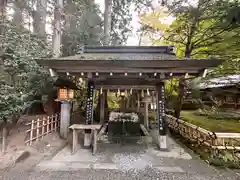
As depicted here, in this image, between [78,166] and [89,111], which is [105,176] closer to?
[78,166]

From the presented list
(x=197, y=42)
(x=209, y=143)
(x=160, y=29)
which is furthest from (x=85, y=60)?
(x=160, y=29)

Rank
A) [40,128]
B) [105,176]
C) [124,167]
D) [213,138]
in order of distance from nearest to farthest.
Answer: [105,176] < [124,167] < [213,138] < [40,128]

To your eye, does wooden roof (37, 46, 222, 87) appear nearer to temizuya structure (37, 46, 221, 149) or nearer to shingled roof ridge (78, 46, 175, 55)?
temizuya structure (37, 46, 221, 149)

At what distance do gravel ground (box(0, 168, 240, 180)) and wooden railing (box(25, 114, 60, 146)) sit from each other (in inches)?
64.6

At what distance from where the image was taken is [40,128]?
5.96 meters

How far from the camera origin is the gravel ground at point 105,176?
331 cm

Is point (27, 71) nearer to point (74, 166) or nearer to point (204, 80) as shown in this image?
point (74, 166)

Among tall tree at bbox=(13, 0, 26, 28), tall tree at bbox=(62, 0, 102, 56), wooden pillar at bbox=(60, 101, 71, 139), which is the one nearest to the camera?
wooden pillar at bbox=(60, 101, 71, 139)

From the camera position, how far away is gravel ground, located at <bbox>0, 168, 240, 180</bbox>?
10.8ft

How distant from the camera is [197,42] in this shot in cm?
788

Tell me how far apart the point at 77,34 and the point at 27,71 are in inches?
211

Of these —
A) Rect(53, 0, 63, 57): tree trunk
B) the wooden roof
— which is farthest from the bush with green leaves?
the wooden roof

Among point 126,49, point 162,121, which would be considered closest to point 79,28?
point 126,49

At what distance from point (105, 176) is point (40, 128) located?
12.1 ft
